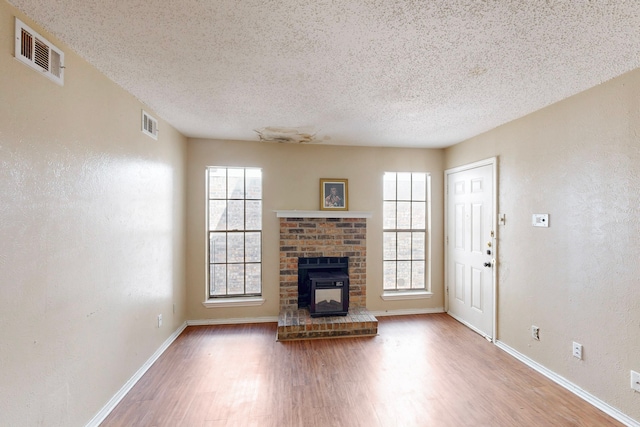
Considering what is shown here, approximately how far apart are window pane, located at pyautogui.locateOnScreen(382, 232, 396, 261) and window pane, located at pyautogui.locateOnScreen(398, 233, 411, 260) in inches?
3.7

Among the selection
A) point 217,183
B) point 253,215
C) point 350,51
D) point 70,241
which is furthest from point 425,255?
point 70,241

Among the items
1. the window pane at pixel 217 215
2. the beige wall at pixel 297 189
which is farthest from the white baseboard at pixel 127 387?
the window pane at pixel 217 215

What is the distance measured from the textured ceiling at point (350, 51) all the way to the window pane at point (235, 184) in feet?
4.18

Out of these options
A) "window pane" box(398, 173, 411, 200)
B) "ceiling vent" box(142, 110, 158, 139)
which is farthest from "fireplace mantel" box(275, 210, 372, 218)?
"ceiling vent" box(142, 110, 158, 139)

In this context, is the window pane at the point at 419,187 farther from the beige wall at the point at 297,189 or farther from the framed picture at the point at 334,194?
the framed picture at the point at 334,194

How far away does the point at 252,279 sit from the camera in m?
3.99

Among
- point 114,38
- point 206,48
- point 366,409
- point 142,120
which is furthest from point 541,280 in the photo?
point 142,120

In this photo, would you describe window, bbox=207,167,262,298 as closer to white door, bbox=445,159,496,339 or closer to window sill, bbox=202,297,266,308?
window sill, bbox=202,297,266,308

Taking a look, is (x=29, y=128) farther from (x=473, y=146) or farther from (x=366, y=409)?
(x=473, y=146)

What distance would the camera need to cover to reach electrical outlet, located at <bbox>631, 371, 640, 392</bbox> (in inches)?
76.3

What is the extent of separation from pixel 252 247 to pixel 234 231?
33cm

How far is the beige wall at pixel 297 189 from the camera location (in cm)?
381

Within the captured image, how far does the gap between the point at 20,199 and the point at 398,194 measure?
3.96 metres

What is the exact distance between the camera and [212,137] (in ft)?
12.4
